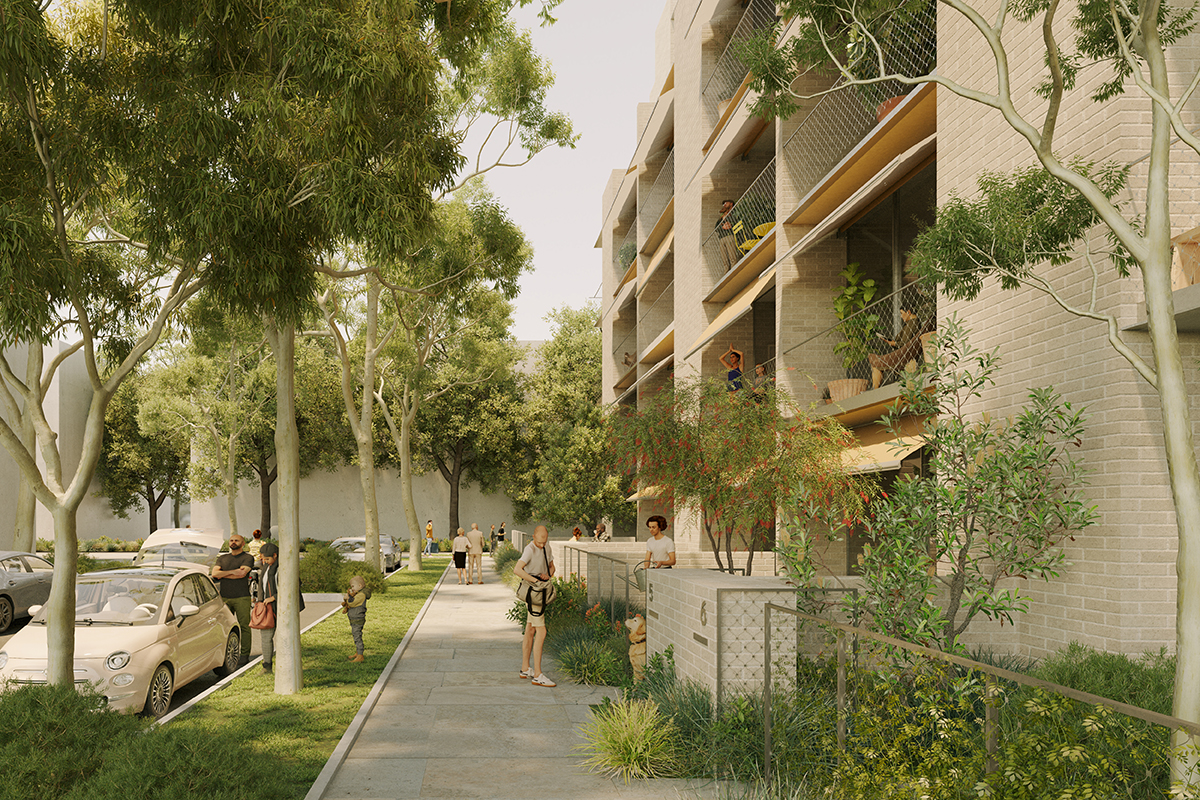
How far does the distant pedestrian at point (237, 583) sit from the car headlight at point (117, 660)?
3.60 meters

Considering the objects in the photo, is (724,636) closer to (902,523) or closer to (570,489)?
(902,523)

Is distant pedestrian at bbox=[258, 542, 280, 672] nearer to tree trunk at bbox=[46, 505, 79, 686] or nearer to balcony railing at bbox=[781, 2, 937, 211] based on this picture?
tree trunk at bbox=[46, 505, 79, 686]

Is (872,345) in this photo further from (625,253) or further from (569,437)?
(569,437)

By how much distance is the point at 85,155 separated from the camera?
353 inches

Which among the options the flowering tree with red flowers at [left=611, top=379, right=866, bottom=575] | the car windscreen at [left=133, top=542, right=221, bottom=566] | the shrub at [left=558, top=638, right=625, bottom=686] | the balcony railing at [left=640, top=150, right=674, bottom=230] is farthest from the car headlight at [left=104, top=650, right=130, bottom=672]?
the balcony railing at [left=640, top=150, right=674, bottom=230]

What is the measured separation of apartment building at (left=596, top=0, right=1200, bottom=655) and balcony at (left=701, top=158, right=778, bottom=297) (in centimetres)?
7

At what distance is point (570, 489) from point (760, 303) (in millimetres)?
21097

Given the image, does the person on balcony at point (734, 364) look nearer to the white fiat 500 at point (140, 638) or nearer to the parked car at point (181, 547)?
the white fiat 500 at point (140, 638)

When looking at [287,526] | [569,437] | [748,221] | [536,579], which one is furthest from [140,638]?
[569,437]

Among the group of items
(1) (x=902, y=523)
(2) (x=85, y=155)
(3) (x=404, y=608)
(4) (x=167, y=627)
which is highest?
(2) (x=85, y=155)

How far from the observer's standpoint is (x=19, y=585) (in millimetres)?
17391

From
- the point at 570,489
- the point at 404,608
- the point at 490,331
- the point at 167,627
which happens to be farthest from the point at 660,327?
the point at 167,627

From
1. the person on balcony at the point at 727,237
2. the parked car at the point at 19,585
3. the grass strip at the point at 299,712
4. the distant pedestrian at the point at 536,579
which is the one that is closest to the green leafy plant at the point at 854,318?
the person on balcony at the point at 727,237

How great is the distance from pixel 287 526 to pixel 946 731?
8295 millimetres
